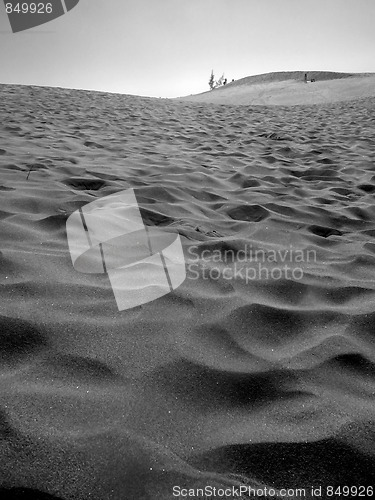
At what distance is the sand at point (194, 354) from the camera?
897mm

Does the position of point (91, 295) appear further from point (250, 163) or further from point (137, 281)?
point (250, 163)

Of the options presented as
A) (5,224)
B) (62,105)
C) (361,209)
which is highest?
(62,105)

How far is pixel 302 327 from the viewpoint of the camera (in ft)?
4.75

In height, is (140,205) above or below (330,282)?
above

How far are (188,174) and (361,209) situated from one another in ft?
4.68

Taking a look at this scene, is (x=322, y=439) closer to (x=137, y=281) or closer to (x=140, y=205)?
(x=137, y=281)

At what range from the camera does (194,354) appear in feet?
4.07

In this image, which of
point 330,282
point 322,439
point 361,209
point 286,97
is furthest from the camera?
point 286,97

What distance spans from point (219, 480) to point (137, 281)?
2.92 ft

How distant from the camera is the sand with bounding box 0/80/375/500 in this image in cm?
90

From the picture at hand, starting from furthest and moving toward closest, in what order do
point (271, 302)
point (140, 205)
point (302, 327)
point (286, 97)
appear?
point (286, 97) < point (140, 205) < point (271, 302) < point (302, 327)

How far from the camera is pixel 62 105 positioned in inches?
291

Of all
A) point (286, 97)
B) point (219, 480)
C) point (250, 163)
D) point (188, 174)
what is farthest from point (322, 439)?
point (286, 97)

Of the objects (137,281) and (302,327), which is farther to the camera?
(137,281)
